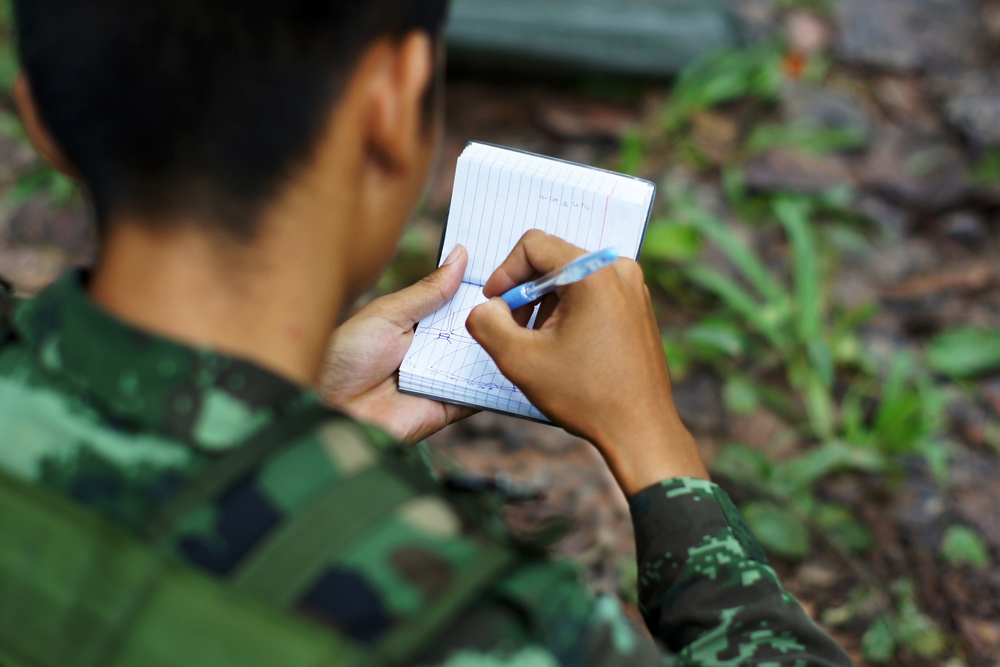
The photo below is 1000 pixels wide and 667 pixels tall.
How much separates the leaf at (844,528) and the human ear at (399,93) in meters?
1.38

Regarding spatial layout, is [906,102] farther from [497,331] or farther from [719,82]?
[497,331]

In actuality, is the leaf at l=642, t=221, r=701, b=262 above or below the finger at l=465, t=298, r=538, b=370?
below

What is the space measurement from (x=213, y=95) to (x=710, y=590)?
0.73 meters

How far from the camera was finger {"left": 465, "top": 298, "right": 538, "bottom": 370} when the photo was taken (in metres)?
1.05

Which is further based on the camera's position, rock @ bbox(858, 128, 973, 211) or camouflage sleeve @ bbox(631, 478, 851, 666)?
rock @ bbox(858, 128, 973, 211)

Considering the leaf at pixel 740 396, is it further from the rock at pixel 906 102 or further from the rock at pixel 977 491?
the rock at pixel 906 102

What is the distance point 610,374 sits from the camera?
1.01m

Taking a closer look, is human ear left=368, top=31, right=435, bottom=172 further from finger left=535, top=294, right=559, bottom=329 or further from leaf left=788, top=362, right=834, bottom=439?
leaf left=788, top=362, right=834, bottom=439

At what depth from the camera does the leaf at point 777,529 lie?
163 cm

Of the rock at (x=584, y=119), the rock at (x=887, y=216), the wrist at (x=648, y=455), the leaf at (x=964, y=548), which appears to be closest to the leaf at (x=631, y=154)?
the rock at (x=584, y=119)

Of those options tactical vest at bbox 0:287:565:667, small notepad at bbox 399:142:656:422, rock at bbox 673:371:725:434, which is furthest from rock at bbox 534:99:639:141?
tactical vest at bbox 0:287:565:667

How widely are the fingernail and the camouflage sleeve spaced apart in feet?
1.53

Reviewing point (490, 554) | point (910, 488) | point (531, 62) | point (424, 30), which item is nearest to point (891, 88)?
point (531, 62)

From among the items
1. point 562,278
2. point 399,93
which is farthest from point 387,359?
point 399,93
